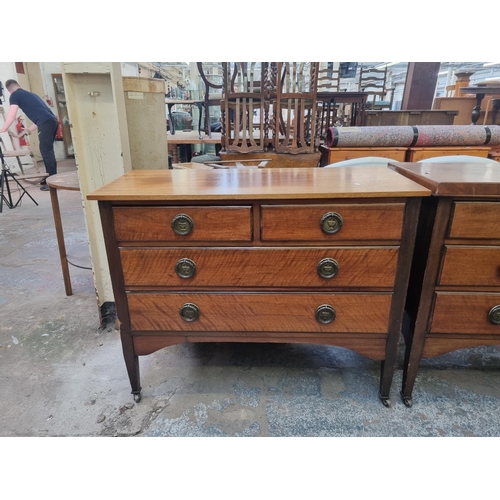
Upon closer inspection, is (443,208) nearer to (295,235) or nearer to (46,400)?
(295,235)

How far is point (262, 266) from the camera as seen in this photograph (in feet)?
4.33

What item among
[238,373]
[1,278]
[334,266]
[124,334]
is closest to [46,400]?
[124,334]

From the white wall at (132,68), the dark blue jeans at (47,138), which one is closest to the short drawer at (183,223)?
the dark blue jeans at (47,138)

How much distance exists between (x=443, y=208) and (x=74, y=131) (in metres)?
1.75

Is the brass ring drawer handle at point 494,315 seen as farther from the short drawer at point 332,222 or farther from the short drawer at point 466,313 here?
the short drawer at point 332,222

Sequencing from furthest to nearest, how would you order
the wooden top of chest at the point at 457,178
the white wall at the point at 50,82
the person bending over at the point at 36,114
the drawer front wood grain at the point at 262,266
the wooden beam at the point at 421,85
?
1. the white wall at the point at 50,82
2. the wooden beam at the point at 421,85
3. the person bending over at the point at 36,114
4. the drawer front wood grain at the point at 262,266
5. the wooden top of chest at the point at 457,178

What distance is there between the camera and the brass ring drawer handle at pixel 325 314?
1.37 meters

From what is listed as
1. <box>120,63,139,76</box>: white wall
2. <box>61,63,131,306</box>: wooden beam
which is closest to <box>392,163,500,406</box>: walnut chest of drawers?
<box>61,63,131,306</box>: wooden beam

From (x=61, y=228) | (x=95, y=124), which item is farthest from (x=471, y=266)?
(x=61, y=228)

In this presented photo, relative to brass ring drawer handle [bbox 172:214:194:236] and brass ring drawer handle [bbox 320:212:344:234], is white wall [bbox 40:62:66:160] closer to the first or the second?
brass ring drawer handle [bbox 172:214:194:236]

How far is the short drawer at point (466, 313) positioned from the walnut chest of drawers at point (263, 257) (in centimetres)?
16

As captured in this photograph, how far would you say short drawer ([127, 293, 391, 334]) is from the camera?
4.48 feet

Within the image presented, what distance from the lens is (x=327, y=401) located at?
1.55 m

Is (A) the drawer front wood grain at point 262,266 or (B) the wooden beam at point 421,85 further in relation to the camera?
(B) the wooden beam at point 421,85
